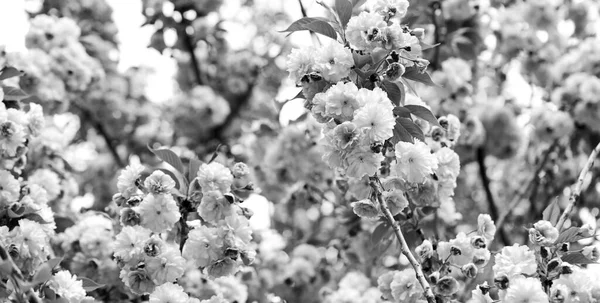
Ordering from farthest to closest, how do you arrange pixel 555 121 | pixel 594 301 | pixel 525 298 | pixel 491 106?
pixel 491 106 → pixel 555 121 → pixel 594 301 → pixel 525 298

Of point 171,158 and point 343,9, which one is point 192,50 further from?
point 343,9

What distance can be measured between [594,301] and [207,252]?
58.4 inches

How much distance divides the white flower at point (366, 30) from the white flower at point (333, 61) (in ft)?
0.18

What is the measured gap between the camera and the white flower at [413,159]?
9.82 ft

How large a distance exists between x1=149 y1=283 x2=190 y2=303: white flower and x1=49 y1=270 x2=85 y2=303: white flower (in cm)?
35

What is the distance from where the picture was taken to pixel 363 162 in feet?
9.41

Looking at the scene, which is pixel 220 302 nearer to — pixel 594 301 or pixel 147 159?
pixel 594 301

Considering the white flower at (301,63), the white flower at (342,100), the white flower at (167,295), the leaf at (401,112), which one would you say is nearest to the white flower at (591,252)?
the leaf at (401,112)

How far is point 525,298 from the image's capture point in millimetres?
2744

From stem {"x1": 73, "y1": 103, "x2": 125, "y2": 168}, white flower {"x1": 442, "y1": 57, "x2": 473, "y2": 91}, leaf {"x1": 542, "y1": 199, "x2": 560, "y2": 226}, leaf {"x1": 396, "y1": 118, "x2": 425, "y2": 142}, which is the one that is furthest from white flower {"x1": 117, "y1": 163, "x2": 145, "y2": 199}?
stem {"x1": 73, "y1": 103, "x2": 125, "y2": 168}

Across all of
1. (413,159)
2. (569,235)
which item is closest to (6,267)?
(413,159)

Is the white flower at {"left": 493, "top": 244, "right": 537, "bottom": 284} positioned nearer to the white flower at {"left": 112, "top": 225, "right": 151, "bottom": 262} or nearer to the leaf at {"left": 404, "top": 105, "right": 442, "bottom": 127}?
the leaf at {"left": 404, "top": 105, "right": 442, "bottom": 127}

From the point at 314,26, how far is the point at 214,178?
73 centimetres

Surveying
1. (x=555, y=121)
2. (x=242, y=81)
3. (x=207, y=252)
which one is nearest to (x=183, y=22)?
(x=242, y=81)
